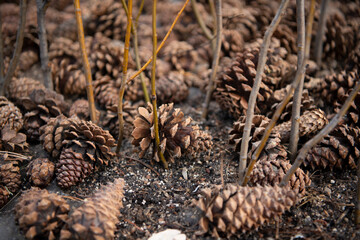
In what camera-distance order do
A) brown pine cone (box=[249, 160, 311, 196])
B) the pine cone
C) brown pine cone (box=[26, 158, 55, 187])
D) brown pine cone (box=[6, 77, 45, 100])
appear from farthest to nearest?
brown pine cone (box=[6, 77, 45, 100]) < the pine cone < brown pine cone (box=[26, 158, 55, 187]) < brown pine cone (box=[249, 160, 311, 196])

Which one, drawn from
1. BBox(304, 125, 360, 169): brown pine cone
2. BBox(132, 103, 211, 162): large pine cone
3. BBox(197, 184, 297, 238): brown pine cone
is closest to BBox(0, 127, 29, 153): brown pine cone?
BBox(132, 103, 211, 162): large pine cone

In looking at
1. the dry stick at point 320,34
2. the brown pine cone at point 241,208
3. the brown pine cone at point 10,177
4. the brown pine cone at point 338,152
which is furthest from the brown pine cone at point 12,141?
the dry stick at point 320,34

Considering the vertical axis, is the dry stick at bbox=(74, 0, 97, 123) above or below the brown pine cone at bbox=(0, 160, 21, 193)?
above

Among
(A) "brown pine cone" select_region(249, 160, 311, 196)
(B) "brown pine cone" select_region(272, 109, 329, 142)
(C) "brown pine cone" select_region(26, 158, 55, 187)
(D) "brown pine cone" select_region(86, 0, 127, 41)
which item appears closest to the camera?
(A) "brown pine cone" select_region(249, 160, 311, 196)

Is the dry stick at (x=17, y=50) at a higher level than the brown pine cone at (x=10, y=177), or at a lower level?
higher

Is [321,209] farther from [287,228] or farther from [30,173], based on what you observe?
[30,173]

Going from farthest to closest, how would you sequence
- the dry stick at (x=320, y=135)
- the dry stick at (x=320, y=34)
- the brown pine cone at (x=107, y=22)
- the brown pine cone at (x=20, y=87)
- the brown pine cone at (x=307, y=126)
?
the brown pine cone at (x=107, y=22), the dry stick at (x=320, y=34), the brown pine cone at (x=20, y=87), the brown pine cone at (x=307, y=126), the dry stick at (x=320, y=135)

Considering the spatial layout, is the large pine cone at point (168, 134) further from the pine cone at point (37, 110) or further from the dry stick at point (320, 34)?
the dry stick at point (320, 34)

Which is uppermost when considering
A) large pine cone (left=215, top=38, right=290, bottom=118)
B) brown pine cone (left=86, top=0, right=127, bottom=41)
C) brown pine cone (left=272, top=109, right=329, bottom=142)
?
brown pine cone (left=86, top=0, right=127, bottom=41)

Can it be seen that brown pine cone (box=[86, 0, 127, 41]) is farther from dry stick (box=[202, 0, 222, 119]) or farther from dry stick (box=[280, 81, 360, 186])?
dry stick (box=[280, 81, 360, 186])
